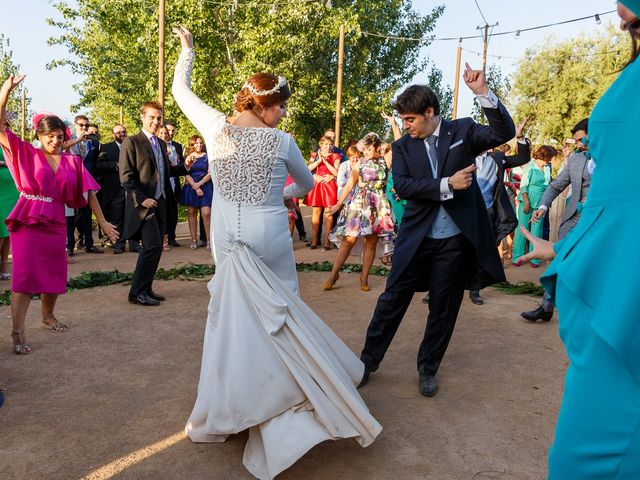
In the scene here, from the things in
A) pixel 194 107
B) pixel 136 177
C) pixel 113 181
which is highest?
pixel 194 107

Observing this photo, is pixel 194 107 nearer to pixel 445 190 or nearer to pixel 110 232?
pixel 445 190

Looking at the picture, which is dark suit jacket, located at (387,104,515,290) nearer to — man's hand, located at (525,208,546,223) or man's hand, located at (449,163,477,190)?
man's hand, located at (449,163,477,190)

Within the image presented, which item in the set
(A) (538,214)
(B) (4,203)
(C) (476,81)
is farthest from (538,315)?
(B) (4,203)

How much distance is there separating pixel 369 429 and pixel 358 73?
87.7ft

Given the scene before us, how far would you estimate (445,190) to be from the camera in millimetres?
3711

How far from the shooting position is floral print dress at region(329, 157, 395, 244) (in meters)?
7.19

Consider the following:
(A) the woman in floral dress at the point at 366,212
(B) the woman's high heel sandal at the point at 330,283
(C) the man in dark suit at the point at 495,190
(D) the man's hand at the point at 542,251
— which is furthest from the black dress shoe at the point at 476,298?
(D) the man's hand at the point at 542,251

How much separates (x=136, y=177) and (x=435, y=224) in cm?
380

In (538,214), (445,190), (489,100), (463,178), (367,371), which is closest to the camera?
(489,100)

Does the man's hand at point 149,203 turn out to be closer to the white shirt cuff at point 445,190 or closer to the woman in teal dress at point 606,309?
the white shirt cuff at point 445,190

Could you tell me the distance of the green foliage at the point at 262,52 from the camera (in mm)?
21172

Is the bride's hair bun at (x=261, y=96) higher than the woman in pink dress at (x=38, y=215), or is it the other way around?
the bride's hair bun at (x=261, y=96)

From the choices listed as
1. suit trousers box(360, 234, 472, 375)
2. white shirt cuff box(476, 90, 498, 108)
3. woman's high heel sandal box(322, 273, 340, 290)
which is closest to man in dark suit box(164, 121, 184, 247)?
woman's high heel sandal box(322, 273, 340, 290)

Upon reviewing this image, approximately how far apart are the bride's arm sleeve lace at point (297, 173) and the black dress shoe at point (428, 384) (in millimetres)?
1620
